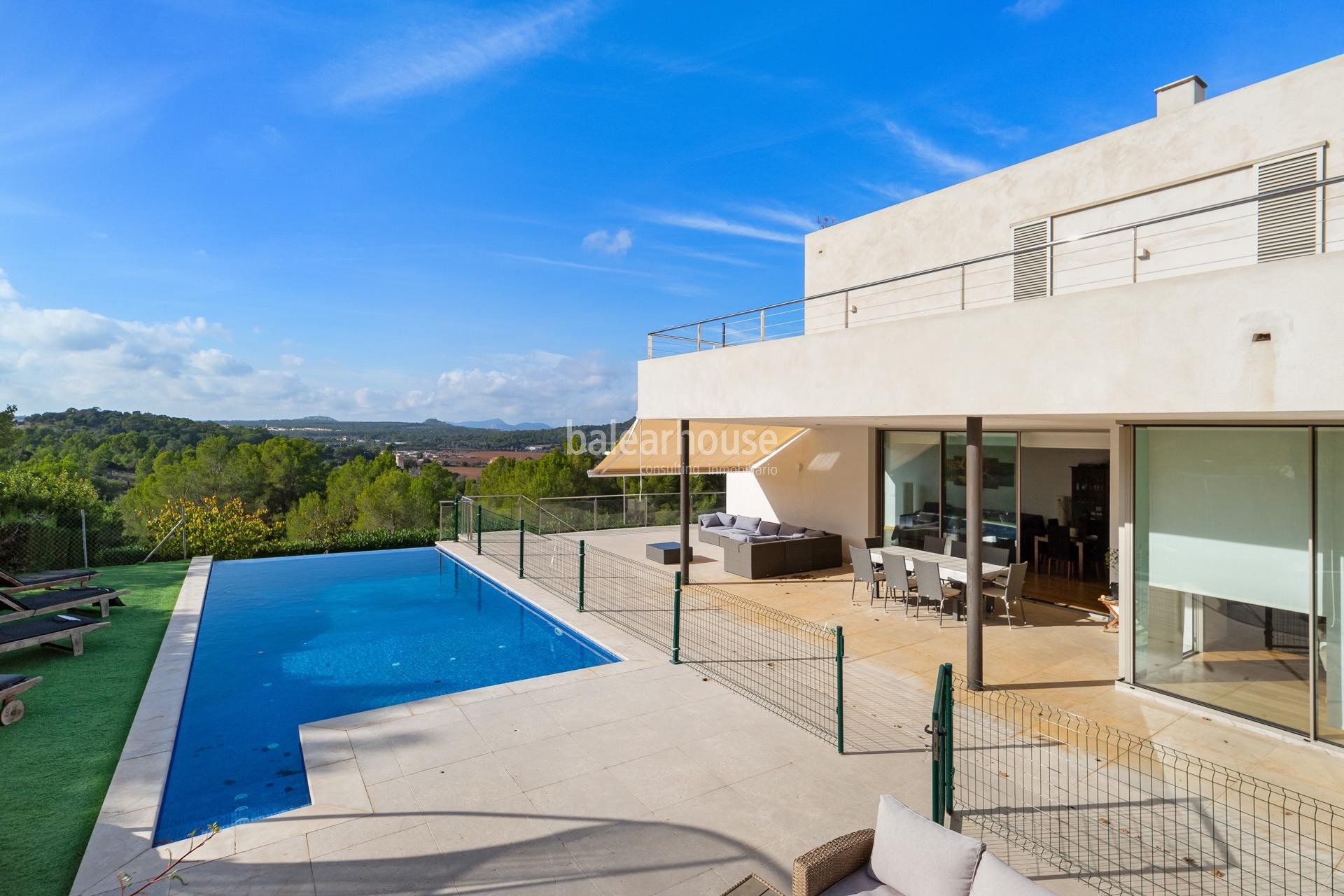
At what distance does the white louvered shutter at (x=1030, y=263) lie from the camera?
14461 mm

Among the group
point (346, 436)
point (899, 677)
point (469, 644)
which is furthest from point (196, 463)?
point (899, 677)

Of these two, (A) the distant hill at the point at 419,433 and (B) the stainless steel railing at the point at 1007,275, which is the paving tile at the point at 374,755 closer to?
(B) the stainless steel railing at the point at 1007,275

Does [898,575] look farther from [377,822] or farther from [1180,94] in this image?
[1180,94]

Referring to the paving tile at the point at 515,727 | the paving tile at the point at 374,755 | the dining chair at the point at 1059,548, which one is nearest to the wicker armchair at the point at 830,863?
the paving tile at the point at 515,727

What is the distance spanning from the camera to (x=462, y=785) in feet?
23.9

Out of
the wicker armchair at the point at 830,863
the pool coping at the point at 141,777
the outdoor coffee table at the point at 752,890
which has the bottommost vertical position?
the pool coping at the point at 141,777

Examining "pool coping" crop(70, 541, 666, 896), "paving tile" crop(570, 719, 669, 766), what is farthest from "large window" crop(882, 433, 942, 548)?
"paving tile" crop(570, 719, 669, 766)

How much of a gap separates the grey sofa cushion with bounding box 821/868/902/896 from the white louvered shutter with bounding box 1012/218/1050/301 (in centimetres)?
1325

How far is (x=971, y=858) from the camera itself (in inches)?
164

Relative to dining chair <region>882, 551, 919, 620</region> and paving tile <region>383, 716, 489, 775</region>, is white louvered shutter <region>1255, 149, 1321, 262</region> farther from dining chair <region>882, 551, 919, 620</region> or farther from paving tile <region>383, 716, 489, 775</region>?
paving tile <region>383, 716, 489, 775</region>

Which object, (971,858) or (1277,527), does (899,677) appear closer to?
(1277,527)

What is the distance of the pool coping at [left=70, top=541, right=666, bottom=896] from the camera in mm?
5902

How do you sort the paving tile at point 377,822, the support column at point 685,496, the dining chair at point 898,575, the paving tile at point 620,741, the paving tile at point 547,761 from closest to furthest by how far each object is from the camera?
the paving tile at point 377,822, the paving tile at point 547,761, the paving tile at point 620,741, the dining chair at point 898,575, the support column at point 685,496

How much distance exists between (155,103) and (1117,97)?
87.1 ft
